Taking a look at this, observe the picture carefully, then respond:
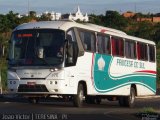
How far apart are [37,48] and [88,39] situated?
2.75 m

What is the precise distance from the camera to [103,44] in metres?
26.0

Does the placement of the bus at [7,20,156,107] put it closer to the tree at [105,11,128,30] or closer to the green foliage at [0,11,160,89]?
the green foliage at [0,11,160,89]

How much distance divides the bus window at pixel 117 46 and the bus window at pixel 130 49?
1.62 ft

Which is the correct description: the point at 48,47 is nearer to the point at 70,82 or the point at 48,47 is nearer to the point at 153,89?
the point at 70,82

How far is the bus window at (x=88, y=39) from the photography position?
2408 cm

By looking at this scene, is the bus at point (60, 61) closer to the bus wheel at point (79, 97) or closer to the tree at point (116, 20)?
the bus wheel at point (79, 97)

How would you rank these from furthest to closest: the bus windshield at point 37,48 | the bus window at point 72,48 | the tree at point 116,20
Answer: the tree at point 116,20
the bus window at point 72,48
the bus windshield at point 37,48

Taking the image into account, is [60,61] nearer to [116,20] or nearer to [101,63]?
[101,63]

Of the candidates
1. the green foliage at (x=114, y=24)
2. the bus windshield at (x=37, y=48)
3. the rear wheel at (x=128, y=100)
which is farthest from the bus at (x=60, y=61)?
the green foliage at (x=114, y=24)

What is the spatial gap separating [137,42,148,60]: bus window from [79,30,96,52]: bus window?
524 cm

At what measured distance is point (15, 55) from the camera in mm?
23109

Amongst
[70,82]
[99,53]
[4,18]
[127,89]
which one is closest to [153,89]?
[127,89]

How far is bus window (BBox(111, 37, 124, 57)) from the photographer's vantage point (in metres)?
27.0

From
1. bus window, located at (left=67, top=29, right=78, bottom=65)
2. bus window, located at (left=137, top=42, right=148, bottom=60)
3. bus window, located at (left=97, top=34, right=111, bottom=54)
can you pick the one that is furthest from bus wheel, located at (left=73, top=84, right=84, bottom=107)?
bus window, located at (left=137, top=42, right=148, bottom=60)
